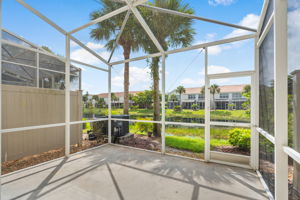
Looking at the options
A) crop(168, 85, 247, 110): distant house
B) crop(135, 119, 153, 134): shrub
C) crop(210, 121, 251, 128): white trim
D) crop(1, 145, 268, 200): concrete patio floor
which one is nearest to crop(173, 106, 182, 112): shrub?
crop(168, 85, 247, 110): distant house

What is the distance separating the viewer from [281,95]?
4.77 feet

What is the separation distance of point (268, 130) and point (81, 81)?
5352 millimetres

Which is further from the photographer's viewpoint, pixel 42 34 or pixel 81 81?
pixel 81 81

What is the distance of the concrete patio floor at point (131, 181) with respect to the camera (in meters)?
2.07

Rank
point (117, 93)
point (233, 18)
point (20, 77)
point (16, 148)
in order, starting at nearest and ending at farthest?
point (233, 18), point (16, 148), point (20, 77), point (117, 93)

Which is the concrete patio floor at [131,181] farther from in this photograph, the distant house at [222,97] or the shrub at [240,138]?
the distant house at [222,97]

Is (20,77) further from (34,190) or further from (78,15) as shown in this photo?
(34,190)

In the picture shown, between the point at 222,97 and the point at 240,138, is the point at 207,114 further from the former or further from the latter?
the point at 240,138

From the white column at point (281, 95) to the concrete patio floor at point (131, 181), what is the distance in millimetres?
841

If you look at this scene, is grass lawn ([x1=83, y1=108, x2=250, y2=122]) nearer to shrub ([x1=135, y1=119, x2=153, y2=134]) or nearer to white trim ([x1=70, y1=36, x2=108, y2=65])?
shrub ([x1=135, y1=119, x2=153, y2=134])

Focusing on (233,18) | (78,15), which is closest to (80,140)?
(78,15)

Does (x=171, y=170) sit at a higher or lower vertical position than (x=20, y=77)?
lower

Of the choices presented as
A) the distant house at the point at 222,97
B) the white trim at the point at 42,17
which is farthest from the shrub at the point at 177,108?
the white trim at the point at 42,17

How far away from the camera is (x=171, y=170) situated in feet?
9.34
